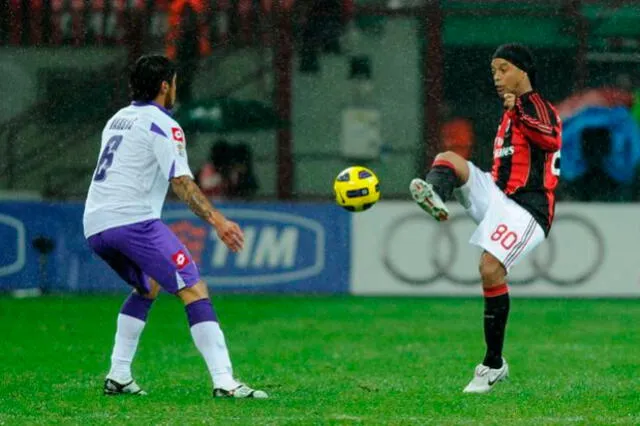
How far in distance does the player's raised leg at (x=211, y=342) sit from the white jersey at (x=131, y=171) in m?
0.52

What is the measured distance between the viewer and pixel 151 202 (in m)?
8.95

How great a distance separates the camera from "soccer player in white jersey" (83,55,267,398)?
28.6 feet

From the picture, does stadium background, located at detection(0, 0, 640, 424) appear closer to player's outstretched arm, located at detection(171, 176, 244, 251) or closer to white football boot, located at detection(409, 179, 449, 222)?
white football boot, located at detection(409, 179, 449, 222)

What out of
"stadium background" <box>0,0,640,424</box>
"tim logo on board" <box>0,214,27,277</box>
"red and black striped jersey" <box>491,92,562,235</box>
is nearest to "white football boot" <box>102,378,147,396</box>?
"red and black striped jersey" <box>491,92,562,235</box>

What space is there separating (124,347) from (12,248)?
8.66 metres

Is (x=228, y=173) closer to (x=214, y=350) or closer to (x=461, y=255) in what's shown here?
(x=461, y=255)

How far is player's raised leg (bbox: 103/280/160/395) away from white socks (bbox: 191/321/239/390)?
60cm

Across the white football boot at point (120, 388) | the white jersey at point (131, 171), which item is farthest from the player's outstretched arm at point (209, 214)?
the white football boot at point (120, 388)

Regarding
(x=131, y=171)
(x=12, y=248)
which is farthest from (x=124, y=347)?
(x=12, y=248)

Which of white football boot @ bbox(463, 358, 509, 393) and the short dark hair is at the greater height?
the short dark hair

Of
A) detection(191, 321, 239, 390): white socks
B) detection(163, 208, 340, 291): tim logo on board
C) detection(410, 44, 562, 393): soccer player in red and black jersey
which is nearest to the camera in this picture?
detection(191, 321, 239, 390): white socks

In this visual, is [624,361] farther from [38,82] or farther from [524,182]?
[38,82]

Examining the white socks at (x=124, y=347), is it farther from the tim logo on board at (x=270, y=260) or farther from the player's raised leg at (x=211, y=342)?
the tim logo on board at (x=270, y=260)

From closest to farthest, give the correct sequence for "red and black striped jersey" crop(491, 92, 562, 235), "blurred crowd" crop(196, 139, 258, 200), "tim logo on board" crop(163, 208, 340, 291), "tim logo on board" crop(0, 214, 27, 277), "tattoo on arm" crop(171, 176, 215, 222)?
"tattoo on arm" crop(171, 176, 215, 222)
"red and black striped jersey" crop(491, 92, 562, 235)
"tim logo on board" crop(0, 214, 27, 277)
"tim logo on board" crop(163, 208, 340, 291)
"blurred crowd" crop(196, 139, 258, 200)
